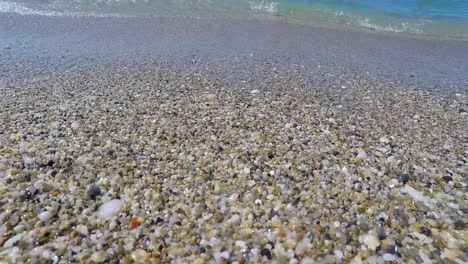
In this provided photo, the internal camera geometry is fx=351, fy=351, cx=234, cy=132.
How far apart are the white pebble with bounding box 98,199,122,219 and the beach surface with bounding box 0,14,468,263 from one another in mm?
18

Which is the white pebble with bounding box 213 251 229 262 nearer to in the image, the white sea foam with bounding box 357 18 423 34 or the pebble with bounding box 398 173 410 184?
the pebble with bounding box 398 173 410 184

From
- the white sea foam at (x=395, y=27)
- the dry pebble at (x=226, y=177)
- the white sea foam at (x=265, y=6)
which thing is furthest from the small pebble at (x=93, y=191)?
the white sea foam at (x=395, y=27)

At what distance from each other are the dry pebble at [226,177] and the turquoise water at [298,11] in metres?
6.83

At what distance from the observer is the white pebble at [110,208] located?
320 centimetres

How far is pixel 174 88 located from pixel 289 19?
7.36 meters

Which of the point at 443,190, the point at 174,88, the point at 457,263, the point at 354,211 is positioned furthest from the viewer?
the point at 174,88

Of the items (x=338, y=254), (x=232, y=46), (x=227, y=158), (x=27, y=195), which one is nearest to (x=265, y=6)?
(x=232, y=46)

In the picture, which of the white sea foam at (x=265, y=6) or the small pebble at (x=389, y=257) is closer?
the small pebble at (x=389, y=257)

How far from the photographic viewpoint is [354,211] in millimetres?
3344

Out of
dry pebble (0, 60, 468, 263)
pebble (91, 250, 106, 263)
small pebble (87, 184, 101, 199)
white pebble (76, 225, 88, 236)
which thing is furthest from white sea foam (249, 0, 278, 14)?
pebble (91, 250, 106, 263)

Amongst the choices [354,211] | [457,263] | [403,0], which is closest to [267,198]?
[354,211]

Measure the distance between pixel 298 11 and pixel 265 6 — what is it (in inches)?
49.3

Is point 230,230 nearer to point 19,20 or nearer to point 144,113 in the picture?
point 144,113

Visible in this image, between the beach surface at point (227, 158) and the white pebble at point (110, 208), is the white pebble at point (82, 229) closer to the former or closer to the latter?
the beach surface at point (227, 158)
